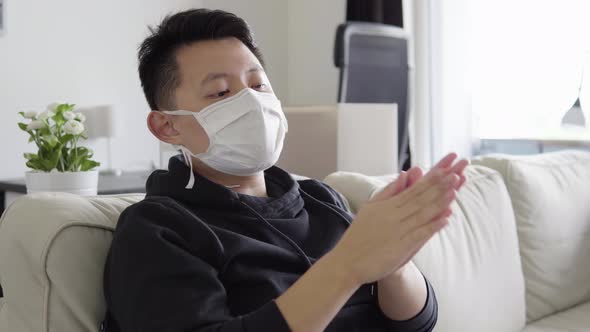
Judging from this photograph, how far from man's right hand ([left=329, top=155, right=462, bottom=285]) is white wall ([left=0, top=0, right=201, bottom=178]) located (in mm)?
2675

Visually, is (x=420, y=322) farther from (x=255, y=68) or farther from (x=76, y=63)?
(x=76, y=63)

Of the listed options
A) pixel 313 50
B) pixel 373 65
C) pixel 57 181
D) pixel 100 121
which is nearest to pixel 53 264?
pixel 57 181

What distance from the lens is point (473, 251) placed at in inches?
63.9

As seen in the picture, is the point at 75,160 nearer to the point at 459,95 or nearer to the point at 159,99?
the point at 159,99

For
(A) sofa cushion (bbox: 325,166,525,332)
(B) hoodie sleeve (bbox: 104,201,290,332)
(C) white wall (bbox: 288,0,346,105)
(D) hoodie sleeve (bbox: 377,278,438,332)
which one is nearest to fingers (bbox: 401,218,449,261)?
(B) hoodie sleeve (bbox: 104,201,290,332)

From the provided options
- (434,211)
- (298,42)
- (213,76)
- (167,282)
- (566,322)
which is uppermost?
(298,42)

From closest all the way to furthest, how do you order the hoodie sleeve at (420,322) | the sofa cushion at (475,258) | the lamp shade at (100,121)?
the hoodie sleeve at (420,322)
the sofa cushion at (475,258)
the lamp shade at (100,121)

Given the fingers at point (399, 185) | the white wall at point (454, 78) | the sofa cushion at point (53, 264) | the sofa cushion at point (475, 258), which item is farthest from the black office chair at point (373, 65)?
the fingers at point (399, 185)

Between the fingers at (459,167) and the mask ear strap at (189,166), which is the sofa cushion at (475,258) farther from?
the fingers at (459,167)

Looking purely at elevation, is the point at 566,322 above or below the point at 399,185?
below

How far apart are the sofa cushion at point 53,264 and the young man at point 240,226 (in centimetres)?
4

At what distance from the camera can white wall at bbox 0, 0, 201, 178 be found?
310 centimetres

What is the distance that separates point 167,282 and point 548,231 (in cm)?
136

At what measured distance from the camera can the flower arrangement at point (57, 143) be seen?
5.78 feet
